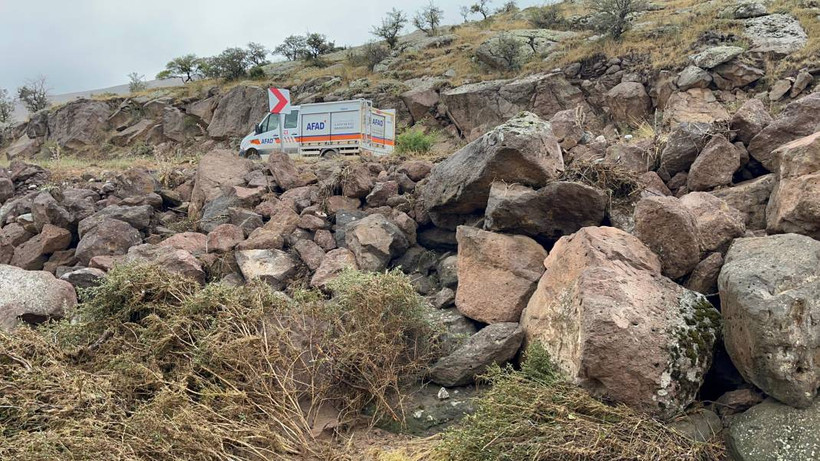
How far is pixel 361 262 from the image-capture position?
252 inches

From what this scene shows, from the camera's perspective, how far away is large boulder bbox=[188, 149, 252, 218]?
344 inches

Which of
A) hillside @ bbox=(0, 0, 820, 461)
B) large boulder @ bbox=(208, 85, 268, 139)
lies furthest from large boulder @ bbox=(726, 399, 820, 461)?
large boulder @ bbox=(208, 85, 268, 139)

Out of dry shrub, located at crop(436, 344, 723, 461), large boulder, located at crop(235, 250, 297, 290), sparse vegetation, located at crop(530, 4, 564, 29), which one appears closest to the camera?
dry shrub, located at crop(436, 344, 723, 461)

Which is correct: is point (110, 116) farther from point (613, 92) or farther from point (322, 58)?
point (613, 92)

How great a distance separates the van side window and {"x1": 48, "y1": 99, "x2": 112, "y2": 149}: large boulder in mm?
14334

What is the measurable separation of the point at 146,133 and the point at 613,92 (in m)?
20.2

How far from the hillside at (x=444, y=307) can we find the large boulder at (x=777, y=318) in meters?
0.01

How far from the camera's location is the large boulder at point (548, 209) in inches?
216

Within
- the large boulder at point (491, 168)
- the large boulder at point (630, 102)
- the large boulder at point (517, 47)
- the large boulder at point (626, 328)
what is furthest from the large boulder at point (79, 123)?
the large boulder at point (626, 328)

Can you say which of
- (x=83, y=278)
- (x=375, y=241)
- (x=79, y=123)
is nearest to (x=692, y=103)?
(x=375, y=241)

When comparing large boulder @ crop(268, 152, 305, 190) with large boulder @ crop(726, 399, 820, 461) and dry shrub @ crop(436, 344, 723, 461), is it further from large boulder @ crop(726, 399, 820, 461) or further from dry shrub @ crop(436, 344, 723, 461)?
large boulder @ crop(726, 399, 820, 461)

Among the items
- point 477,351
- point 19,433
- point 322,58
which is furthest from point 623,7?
point 19,433

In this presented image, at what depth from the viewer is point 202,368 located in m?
4.30

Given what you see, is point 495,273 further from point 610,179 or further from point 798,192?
point 798,192
